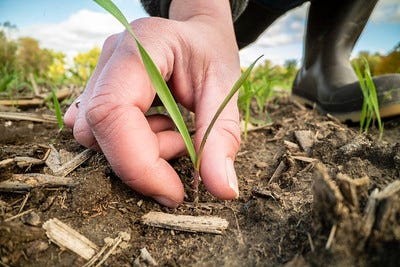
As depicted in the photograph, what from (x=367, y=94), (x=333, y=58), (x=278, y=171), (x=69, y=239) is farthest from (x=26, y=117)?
(x=333, y=58)

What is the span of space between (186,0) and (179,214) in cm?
86

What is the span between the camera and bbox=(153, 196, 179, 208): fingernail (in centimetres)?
101

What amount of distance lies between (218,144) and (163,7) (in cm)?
93

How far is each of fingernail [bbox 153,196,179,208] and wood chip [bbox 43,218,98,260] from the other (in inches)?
9.0

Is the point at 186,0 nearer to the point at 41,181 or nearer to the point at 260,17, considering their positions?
the point at 41,181

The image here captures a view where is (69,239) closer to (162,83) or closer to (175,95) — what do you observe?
(162,83)

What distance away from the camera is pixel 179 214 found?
102cm

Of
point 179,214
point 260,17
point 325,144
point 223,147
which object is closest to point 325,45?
point 260,17

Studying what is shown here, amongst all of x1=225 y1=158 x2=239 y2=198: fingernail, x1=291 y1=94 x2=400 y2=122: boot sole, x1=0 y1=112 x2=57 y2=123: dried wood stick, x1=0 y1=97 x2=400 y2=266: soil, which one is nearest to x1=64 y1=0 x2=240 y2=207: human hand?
x1=225 y1=158 x2=239 y2=198: fingernail

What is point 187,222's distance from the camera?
96 cm

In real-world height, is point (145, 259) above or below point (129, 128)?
below

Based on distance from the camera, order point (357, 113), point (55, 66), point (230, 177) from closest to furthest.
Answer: point (230, 177)
point (357, 113)
point (55, 66)

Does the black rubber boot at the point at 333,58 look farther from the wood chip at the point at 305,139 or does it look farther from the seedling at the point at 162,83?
the seedling at the point at 162,83

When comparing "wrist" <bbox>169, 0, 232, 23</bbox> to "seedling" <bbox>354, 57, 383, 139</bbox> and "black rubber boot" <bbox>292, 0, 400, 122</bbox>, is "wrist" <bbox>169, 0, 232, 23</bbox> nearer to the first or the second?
"seedling" <bbox>354, 57, 383, 139</bbox>
